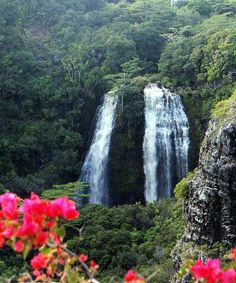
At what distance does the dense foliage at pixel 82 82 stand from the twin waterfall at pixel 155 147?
0.49 meters

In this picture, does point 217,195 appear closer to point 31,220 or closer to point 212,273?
point 212,273

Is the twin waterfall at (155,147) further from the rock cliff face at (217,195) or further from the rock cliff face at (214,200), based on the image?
the rock cliff face at (217,195)

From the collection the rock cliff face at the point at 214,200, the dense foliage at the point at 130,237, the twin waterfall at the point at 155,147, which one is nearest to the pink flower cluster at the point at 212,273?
the rock cliff face at the point at 214,200

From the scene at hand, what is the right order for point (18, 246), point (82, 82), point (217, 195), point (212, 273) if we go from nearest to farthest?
point (18, 246) → point (212, 273) → point (217, 195) → point (82, 82)

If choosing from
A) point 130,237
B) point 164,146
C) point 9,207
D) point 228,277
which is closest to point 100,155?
point 164,146

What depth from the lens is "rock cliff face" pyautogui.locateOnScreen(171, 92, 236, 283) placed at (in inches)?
487

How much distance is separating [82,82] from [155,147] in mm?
6422

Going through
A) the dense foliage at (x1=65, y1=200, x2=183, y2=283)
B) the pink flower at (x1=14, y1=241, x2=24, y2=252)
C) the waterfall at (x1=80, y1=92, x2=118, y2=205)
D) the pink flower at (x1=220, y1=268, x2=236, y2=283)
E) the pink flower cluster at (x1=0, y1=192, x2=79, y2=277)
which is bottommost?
the dense foliage at (x1=65, y1=200, x2=183, y2=283)

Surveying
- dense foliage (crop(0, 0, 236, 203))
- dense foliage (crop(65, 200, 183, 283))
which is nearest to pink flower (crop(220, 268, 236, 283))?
dense foliage (crop(65, 200, 183, 283))

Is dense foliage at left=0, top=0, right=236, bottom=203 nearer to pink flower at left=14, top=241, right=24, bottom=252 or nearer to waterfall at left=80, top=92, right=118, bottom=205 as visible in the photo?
waterfall at left=80, top=92, right=118, bottom=205

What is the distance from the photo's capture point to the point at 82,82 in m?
29.4

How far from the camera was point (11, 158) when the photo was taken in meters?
25.2

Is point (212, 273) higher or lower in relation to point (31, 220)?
lower

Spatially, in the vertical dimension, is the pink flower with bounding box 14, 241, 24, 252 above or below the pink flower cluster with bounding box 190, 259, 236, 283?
above
